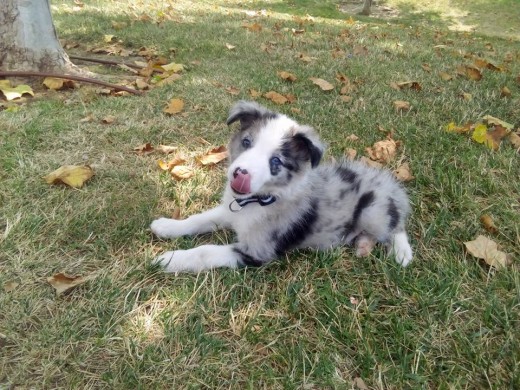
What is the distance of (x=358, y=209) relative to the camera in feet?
9.71

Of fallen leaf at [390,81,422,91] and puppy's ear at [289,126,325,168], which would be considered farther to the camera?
fallen leaf at [390,81,422,91]

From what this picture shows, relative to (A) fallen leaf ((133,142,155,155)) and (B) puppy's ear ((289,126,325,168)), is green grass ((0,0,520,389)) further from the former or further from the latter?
(B) puppy's ear ((289,126,325,168))

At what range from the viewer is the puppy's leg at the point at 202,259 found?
2571mm

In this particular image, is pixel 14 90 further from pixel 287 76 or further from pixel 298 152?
pixel 298 152

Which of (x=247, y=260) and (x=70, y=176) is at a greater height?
(x=70, y=176)

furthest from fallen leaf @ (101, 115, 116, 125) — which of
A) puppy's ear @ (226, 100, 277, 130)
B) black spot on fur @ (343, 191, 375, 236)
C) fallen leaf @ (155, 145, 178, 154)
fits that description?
black spot on fur @ (343, 191, 375, 236)

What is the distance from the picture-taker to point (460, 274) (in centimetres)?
257

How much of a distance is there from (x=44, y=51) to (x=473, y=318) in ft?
16.6

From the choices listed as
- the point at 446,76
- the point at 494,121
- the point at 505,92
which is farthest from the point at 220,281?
the point at 446,76

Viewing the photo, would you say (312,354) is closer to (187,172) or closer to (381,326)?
(381,326)

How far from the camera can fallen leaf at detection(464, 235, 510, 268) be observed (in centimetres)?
264

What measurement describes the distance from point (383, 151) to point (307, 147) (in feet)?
4.80

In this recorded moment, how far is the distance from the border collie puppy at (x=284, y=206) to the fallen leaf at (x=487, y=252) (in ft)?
1.27

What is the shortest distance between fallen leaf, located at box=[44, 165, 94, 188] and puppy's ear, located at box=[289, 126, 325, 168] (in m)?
1.63
